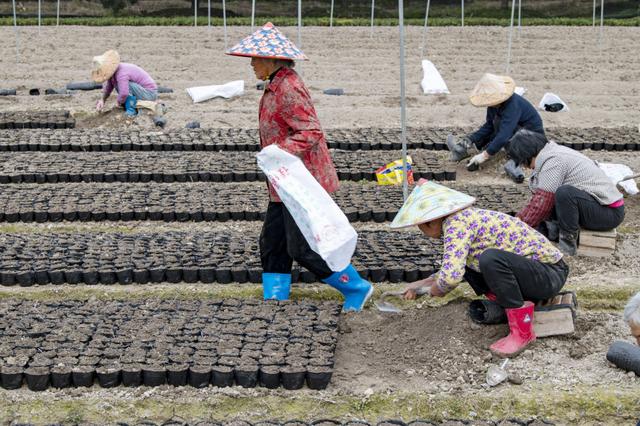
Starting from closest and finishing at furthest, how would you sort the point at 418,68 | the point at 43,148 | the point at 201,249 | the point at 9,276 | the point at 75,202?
1. the point at 9,276
2. the point at 201,249
3. the point at 75,202
4. the point at 43,148
5. the point at 418,68

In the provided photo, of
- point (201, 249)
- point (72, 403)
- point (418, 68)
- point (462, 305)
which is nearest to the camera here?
point (72, 403)

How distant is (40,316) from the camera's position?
18.6 feet

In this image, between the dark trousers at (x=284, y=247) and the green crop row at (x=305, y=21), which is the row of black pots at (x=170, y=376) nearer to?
the dark trousers at (x=284, y=247)

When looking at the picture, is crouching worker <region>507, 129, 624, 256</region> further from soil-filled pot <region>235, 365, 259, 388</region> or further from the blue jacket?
soil-filled pot <region>235, 365, 259, 388</region>

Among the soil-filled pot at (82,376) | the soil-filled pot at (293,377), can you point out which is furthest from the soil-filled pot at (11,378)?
the soil-filled pot at (293,377)

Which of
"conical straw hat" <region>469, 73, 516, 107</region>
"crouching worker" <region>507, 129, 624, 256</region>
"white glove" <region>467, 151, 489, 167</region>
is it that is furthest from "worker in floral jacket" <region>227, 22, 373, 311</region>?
"white glove" <region>467, 151, 489, 167</region>

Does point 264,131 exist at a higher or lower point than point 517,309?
higher

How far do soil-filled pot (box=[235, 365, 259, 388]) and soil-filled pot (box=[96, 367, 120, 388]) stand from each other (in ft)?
2.18

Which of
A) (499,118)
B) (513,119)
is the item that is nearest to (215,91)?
(499,118)

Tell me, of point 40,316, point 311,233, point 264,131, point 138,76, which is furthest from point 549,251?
point 138,76

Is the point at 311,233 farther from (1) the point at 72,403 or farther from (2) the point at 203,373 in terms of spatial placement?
(1) the point at 72,403

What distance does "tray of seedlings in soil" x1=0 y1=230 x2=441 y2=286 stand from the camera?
6617 mm

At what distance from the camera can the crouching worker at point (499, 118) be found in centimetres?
872

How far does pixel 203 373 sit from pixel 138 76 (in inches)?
304
